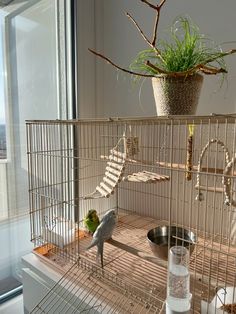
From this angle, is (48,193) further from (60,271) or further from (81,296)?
(81,296)

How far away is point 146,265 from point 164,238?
0.14m

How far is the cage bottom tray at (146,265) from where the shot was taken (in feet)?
2.80

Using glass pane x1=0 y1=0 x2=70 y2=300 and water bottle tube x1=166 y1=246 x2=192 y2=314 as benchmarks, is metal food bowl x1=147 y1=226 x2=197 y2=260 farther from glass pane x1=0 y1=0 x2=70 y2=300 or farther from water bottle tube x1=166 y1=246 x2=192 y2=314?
glass pane x1=0 y1=0 x2=70 y2=300

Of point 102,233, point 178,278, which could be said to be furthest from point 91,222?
point 178,278

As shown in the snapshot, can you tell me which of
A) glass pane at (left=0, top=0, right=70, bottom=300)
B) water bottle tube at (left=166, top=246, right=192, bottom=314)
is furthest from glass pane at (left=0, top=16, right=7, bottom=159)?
water bottle tube at (left=166, top=246, right=192, bottom=314)

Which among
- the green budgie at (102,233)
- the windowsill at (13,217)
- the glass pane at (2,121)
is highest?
the glass pane at (2,121)

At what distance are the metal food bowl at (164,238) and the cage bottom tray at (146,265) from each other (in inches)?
1.3

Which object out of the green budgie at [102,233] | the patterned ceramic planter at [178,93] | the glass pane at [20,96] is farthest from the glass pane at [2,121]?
the patterned ceramic planter at [178,93]

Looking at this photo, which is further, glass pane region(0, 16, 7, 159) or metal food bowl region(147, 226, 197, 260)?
glass pane region(0, 16, 7, 159)

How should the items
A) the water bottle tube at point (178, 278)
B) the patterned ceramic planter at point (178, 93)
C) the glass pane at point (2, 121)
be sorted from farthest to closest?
the glass pane at point (2, 121) → the patterned ceramic planter at point (178, 93) → the water bottle tube at point (178, 278)

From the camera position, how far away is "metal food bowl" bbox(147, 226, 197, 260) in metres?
0.94

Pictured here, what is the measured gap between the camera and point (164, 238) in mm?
1155

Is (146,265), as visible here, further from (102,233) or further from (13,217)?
(13,217)

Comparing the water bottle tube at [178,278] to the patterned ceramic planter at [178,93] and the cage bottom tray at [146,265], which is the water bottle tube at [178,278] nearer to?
the cage bottom tray at [146,265]
